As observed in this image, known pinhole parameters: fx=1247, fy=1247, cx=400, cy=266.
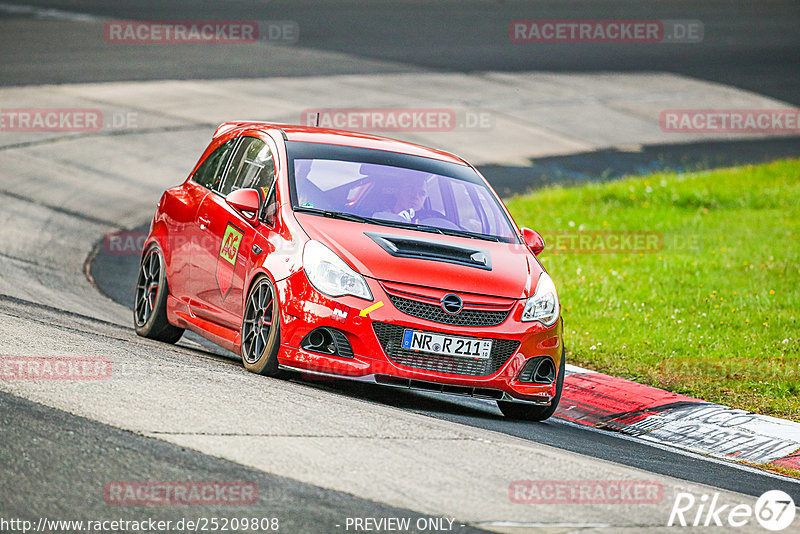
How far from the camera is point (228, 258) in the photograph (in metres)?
8.78

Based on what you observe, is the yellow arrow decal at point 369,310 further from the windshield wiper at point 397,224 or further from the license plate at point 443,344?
the windshield wiper at point 397,224

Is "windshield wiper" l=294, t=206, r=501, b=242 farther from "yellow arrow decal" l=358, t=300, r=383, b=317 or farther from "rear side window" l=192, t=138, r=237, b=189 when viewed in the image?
"rear side window" l=192, t=138, r=237, b=189

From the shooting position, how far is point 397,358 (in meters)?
7.76

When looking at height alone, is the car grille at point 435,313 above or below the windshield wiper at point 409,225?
below

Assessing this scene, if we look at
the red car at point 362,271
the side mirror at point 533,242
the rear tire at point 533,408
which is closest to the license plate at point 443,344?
the red car at point 362,271

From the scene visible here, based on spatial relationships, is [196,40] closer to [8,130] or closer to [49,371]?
[8,130]

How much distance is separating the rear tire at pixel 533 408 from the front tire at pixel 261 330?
173 centimetres

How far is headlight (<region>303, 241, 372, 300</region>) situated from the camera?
778 cm

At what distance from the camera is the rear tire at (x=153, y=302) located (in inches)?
385

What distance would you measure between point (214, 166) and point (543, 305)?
3.04 m

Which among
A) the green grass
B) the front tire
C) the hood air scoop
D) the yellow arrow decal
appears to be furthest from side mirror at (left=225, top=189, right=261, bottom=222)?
the green grass

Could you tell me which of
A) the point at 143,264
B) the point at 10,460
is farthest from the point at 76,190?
the point at 10,460

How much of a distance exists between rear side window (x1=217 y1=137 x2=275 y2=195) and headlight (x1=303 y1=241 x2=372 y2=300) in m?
1.04

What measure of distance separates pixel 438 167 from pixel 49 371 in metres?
3.48
